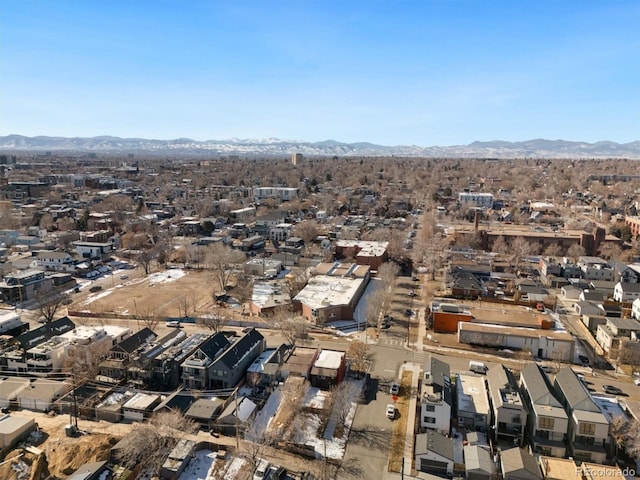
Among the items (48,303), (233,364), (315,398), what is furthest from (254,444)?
(48,303)

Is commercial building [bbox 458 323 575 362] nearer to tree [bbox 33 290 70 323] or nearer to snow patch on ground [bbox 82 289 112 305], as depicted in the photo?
tree [bbox 33 290 70 323]

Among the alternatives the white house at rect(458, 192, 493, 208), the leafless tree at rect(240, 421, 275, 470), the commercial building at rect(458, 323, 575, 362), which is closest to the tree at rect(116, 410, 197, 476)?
the leafless tree at rect(240, 421, 275, 470)

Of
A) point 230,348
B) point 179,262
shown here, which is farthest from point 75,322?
point 179,262

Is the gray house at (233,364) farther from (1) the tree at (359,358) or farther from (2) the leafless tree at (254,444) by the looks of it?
(1) the tree at (359,358)

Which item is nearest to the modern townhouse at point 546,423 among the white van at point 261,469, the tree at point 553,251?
the white van at point 261,469

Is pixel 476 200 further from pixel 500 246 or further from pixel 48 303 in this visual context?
pixel 48 303

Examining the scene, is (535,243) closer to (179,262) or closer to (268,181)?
(179,262)

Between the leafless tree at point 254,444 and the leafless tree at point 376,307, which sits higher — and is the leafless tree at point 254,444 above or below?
below

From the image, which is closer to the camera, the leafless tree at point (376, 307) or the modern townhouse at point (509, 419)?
the modern townhouse at point (509, 419)
